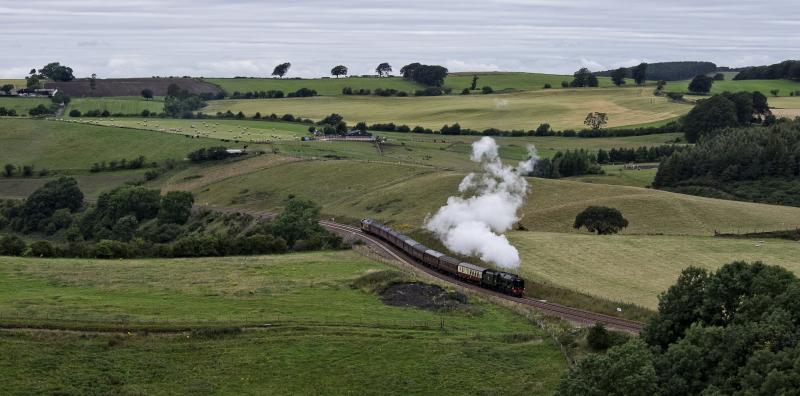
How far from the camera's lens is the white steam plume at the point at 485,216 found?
311ft

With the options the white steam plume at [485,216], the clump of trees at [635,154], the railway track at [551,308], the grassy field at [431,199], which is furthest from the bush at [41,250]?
the clump of trees at [635,154]

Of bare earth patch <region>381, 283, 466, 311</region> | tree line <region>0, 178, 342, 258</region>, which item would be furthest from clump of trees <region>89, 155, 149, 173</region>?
bare earth patch <region>381, 283, 466, 311</region>

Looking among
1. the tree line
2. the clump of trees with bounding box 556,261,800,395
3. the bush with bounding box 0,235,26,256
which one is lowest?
the tree line

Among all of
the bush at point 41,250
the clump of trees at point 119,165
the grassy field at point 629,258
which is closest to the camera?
the grassy field at point 629,258

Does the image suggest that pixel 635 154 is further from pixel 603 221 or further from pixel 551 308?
pixel 551 308

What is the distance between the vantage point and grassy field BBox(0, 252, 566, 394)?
59844 mm

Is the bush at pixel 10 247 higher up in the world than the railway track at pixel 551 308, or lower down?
higher up

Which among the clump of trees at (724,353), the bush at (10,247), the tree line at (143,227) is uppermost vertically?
the clump of trees at (724,353)

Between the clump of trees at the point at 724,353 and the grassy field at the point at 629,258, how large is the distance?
23.4m

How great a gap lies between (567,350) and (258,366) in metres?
20.9

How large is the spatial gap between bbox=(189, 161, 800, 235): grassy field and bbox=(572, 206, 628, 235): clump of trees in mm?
1483

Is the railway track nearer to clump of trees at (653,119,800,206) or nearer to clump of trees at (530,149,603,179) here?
clump of trees at (530,149,603,179)

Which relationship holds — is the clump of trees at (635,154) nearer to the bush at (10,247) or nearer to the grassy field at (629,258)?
the grassy field at (629,258)

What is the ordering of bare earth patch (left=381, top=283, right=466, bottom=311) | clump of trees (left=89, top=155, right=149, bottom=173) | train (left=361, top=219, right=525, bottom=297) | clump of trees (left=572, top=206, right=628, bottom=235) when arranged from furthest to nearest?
clump of trees (left=89, top=155, right=149, bottom=173) < clump of trees (left=572, top=206, right=628, bottom=235) < train (left=361, top=219, right=525, bottom=297) < bare earth patch (left=381, top=283, right=466, bottom=311)
